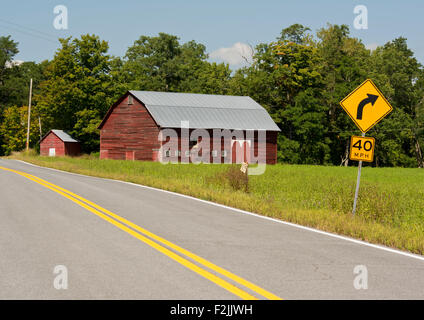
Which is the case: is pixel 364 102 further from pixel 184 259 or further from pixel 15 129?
pixel 15 129

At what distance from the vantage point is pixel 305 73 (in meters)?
57.5

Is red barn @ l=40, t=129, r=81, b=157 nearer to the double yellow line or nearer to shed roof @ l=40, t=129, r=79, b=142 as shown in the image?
shed roof @ l=40, t=129, r=79, b=142

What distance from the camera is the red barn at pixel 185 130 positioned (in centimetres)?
4478

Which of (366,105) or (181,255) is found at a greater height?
(366,105)

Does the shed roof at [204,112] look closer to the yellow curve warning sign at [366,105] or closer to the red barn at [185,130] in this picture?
the red barn at [185,130]

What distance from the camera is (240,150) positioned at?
158 ft

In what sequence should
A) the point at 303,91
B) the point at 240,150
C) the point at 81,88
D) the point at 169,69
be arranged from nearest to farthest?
the point at 240,150 → the point at 303,91 → the point at 81,88 → the point at 169,69

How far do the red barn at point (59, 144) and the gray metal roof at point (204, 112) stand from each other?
19059 millimetres

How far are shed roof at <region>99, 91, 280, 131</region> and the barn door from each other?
146 centimetres

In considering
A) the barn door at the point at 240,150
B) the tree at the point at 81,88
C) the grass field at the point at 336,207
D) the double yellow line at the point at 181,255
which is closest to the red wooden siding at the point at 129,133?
the barn door at the point at 240,150

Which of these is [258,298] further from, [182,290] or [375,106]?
[375,106]

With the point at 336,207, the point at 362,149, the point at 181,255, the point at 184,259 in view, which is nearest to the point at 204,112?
the point at 336,207

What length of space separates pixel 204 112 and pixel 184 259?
4207cm
